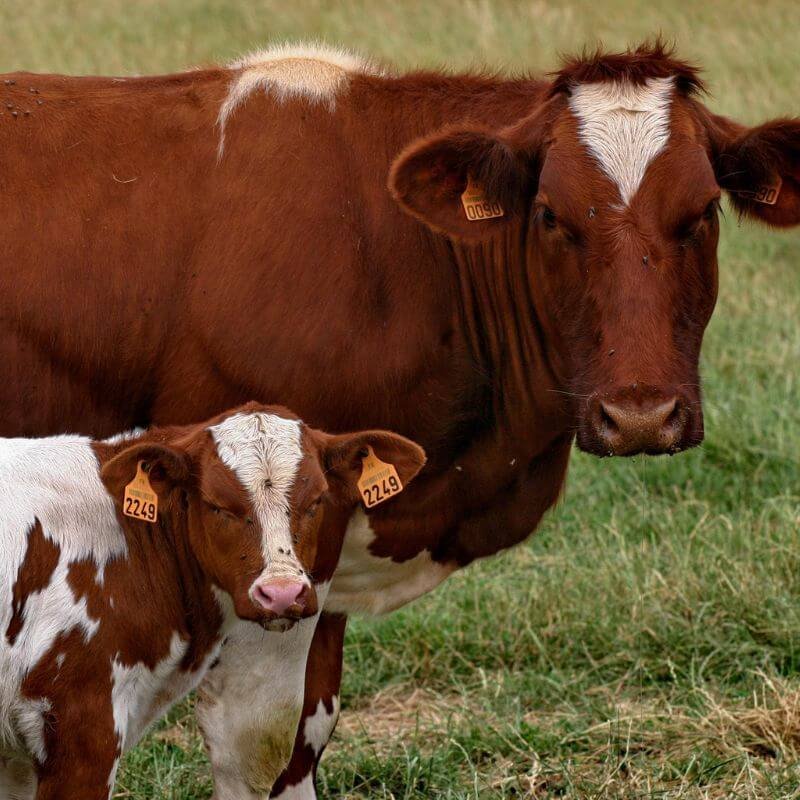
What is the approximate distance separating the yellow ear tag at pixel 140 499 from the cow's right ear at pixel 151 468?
1 cm

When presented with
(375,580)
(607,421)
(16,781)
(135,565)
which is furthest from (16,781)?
(607,421)

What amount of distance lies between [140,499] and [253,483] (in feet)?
1.24

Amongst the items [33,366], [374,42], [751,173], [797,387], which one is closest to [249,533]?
[33,366]

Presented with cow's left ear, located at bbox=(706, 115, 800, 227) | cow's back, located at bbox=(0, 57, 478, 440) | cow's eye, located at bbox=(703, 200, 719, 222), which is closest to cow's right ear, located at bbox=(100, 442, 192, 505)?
cow's back, located at bbox=(0, 57, 478, 440)

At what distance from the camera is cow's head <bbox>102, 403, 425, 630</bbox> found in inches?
187

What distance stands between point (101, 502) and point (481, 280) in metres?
1.59

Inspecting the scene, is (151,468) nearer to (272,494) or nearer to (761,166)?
(272,494)

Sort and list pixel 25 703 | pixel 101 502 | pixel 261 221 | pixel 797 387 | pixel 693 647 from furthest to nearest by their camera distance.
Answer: pixel 797 387, pixel 693 647, pixel 261 221, pixel 101 502, pixel 25 703

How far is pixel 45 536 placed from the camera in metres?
4.89

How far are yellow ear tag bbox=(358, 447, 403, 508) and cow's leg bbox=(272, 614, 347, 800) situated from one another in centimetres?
99

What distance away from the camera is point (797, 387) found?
9.52m

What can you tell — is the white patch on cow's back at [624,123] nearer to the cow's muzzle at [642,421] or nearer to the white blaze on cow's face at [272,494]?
the cow's muzzle at [642,421]

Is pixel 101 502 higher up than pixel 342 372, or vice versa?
pixel 342 372

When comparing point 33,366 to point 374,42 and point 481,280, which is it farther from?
point 374,42
